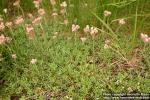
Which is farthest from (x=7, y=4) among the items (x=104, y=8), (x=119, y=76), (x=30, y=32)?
(x=119, y=76)

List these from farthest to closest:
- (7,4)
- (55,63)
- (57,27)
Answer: (7,4), (57,27), (55,63)

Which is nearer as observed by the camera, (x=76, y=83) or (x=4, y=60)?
(x=76, y=83)

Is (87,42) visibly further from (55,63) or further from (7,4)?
(7,4)

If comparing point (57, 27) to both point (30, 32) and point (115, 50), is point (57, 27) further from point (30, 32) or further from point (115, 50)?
point (115, 50)

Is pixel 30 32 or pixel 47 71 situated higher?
pixel 30 32

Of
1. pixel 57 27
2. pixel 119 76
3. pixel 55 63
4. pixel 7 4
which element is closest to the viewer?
pixel 119 76

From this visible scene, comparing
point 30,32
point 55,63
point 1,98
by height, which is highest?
point 30,32

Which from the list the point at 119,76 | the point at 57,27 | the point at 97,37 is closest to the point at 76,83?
the point at 119,76
